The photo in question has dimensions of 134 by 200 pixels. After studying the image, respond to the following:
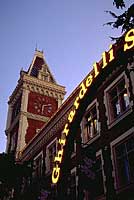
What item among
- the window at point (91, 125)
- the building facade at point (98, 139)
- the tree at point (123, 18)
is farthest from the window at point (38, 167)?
the tree at point (123, 18)

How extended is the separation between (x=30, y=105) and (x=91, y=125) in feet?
70.3

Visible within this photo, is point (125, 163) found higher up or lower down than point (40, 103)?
lower down

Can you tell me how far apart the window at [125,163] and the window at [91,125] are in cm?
357

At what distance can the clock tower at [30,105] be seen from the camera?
38.5m

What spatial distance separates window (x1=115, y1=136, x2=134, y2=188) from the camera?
15320mm

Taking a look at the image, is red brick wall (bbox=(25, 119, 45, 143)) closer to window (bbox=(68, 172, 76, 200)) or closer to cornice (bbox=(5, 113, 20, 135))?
cornice (bbox=(5, 113, 20, 135))

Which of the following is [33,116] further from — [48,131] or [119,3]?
[119,3]

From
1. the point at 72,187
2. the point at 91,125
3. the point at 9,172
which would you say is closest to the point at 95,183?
the point at 72,187

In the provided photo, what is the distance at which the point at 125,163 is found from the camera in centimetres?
1591

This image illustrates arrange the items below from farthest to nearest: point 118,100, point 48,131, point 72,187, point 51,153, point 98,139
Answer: point 48,131 → point 51,153 → point 72,187 → point 98,139 → point 118,100

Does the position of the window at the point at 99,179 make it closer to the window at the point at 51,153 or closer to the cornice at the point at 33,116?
the window at the point at 51,153

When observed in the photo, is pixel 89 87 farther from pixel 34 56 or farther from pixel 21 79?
pixel 34 56

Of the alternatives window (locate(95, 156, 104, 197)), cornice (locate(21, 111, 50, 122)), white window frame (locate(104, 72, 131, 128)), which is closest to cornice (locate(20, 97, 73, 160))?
white window frame (locate(104, 72, 131, 128))

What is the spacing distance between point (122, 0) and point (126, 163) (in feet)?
31.3
